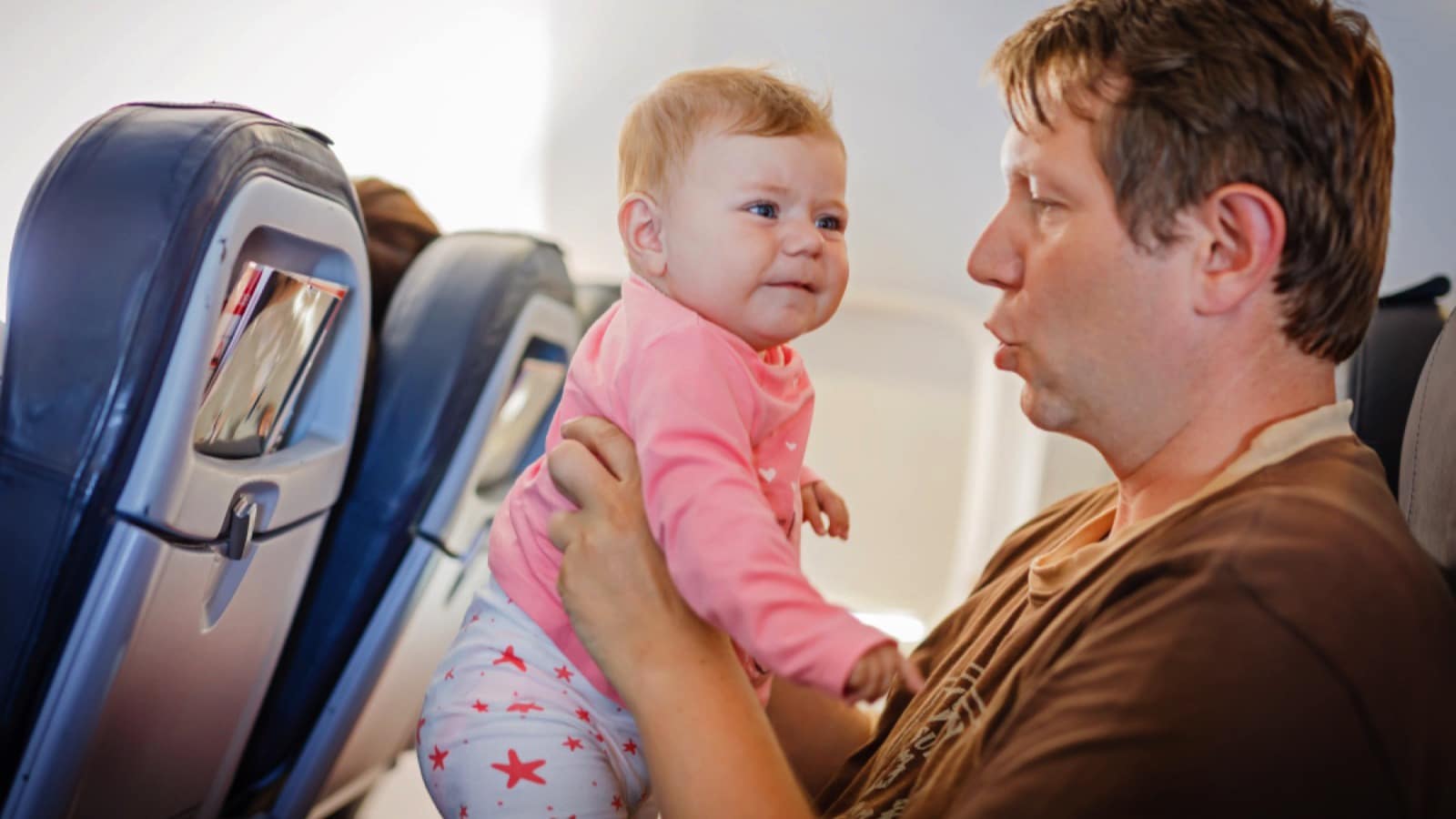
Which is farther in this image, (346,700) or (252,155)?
(346,700)

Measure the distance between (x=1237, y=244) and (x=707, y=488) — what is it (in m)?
0.45

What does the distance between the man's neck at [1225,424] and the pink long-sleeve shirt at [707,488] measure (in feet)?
1.07

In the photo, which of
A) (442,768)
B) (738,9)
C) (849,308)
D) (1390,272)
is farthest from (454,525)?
(1390,272)

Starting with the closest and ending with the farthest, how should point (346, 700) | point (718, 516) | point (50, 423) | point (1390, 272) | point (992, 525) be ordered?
point (718, 516)
point (50, 423)
point (346, 700)
point (1390, 272)
point (992, 525)

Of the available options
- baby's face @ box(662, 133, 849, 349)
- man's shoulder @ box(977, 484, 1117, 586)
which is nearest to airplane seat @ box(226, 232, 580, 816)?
baby's face @ box(662, 133, 849, 349)

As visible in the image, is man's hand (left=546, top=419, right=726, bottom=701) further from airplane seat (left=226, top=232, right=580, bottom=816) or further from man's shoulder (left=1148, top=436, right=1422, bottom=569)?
airplane seat (left=226, top=232, right=580, bottom=816)

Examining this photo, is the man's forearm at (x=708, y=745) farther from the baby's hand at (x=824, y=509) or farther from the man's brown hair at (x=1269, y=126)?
the man's brown hair at (x=1269, y=126)

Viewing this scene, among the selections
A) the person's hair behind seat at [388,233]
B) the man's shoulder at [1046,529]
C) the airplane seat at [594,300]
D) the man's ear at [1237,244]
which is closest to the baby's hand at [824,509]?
the man's shoulder at [1046,529]

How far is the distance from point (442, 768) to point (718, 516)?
38cm

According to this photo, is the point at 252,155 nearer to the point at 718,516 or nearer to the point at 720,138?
the point at 720,138

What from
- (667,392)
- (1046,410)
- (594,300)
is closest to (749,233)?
(667,392)

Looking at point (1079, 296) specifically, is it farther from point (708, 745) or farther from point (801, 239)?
point (708, 745)

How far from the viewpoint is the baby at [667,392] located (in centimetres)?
100

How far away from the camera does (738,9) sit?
2916 mm
